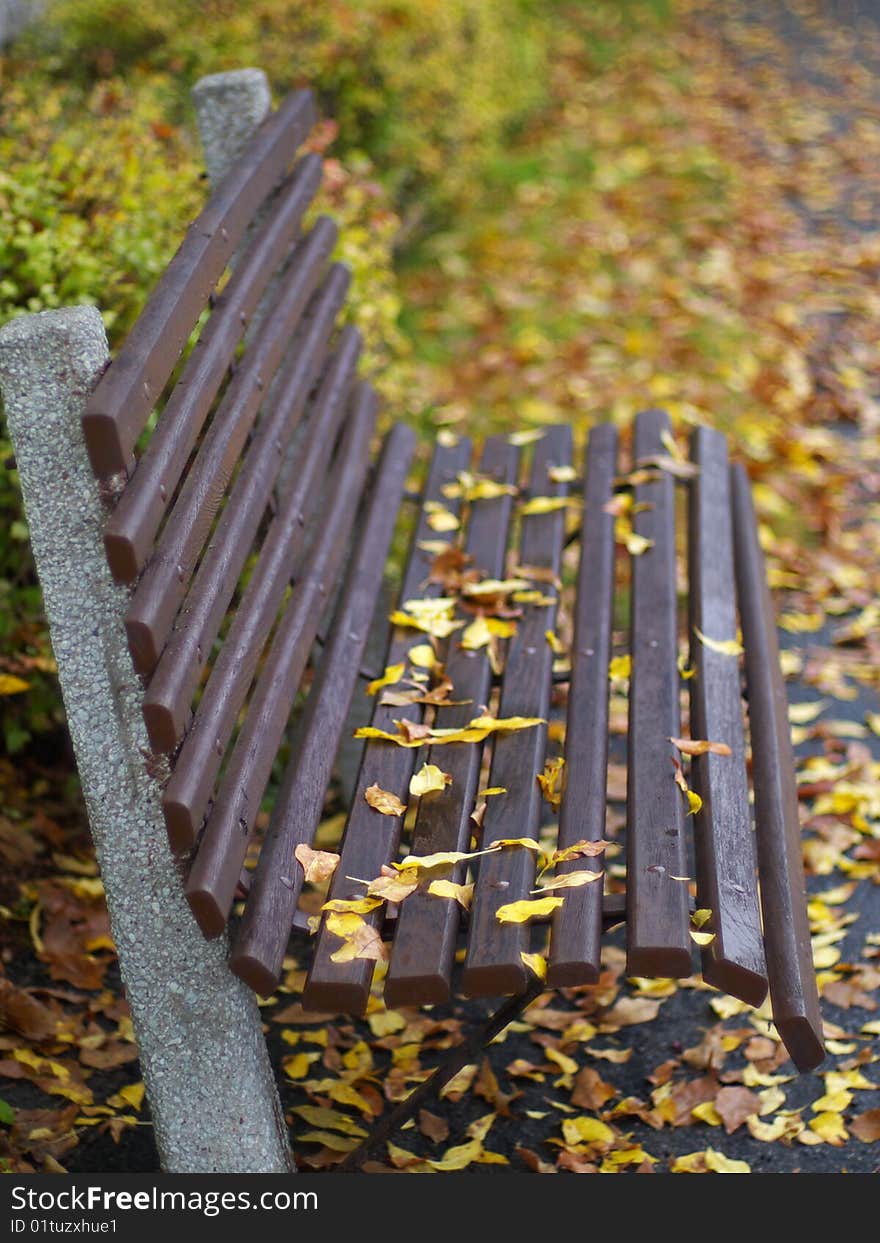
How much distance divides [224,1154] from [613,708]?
1.72 m

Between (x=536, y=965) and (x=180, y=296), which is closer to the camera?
(x=536, y=965)

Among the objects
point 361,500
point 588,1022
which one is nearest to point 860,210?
point 361,500

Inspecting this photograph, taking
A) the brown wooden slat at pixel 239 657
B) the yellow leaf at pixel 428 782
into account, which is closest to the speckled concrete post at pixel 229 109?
the brown wooden slat at pixel 239 657

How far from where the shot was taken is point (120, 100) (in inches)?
158

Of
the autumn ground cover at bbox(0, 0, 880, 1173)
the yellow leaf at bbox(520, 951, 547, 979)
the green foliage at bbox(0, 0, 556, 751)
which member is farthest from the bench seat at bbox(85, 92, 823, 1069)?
the autumn ground cover at bbox(0, 0, 880, 1173)

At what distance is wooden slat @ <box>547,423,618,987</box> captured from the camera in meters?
1.76

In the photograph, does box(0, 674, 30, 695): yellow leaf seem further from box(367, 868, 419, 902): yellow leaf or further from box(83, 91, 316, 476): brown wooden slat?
box(367, 868, 419, 902): yellow leaf

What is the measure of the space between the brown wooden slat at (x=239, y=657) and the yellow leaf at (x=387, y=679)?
0.23 meters

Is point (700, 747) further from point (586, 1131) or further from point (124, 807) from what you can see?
point (124, 807)

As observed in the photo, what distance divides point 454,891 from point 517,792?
0.24 m

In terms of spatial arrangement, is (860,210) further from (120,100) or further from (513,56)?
(120,100)

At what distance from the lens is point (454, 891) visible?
6.11ft

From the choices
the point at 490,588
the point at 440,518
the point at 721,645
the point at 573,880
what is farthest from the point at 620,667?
the point at 573,880

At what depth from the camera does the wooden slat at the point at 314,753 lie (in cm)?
181
